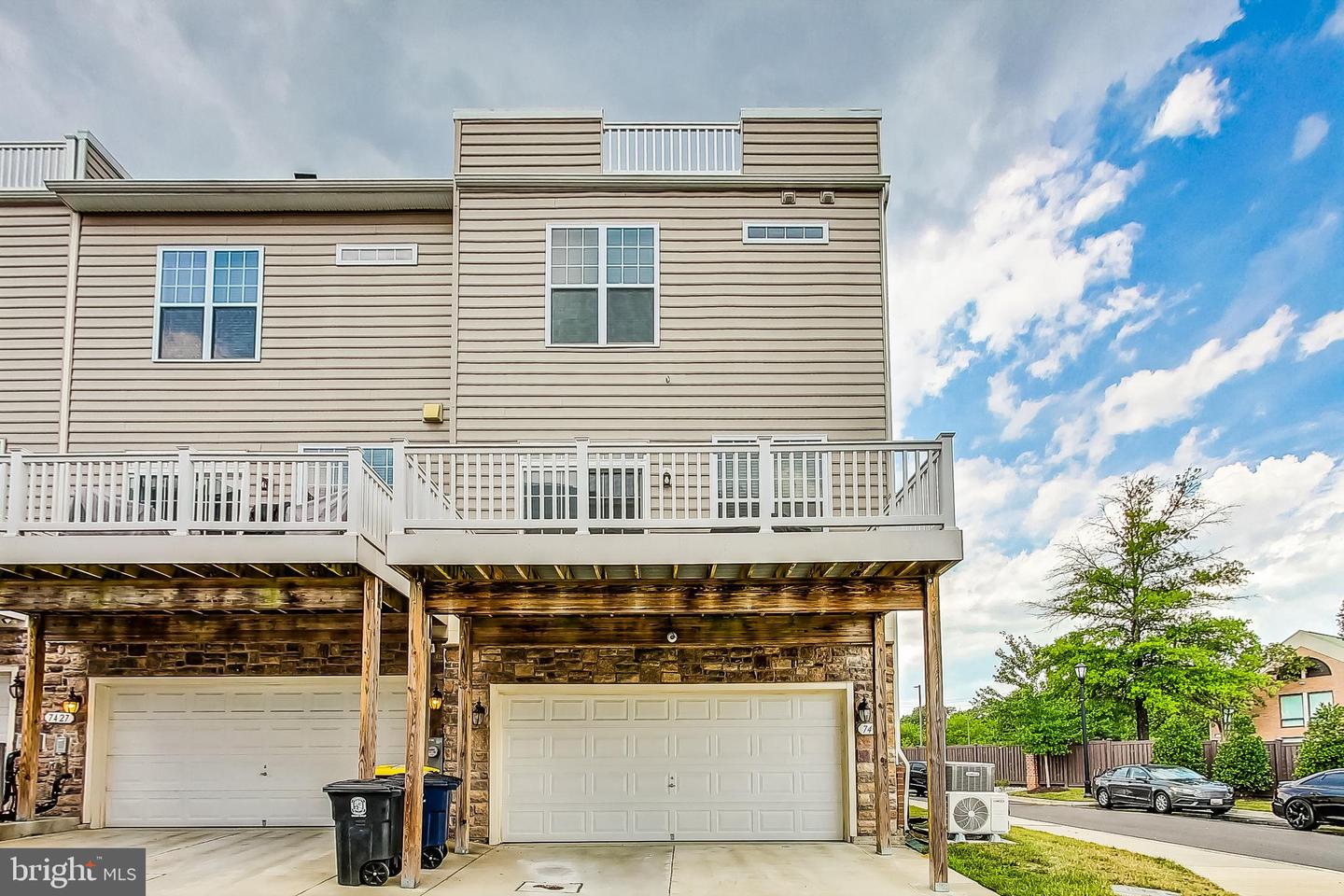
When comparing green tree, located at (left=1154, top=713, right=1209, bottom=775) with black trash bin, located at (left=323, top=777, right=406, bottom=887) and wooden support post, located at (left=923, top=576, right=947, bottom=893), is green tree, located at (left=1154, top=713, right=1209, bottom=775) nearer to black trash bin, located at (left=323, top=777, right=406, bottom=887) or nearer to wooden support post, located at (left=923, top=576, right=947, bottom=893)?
wooden support post, located at (left=923, top=576, right=947, bottom=893)

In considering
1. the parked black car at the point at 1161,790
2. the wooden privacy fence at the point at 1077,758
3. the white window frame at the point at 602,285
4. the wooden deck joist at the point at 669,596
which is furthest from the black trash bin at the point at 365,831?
the wooden privacy fence at the point at 1077,758

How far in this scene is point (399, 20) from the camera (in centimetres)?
1845

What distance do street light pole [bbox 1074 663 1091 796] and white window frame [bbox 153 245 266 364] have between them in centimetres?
1967

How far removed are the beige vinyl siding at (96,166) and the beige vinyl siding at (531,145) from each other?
4.72 m

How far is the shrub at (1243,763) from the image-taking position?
20.3 metres

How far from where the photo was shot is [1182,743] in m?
22.1

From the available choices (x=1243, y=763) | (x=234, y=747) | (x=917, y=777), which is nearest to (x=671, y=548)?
(x=234, y=747)

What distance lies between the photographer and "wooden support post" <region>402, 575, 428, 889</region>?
8.48 meters

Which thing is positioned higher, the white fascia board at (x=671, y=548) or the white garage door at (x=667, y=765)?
the white fascia board at (x=671, y=548)

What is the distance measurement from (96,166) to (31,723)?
689 centimetres

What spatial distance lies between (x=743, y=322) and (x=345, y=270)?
196 inches

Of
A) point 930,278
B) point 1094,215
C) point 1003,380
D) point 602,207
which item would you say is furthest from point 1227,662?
point 602,207

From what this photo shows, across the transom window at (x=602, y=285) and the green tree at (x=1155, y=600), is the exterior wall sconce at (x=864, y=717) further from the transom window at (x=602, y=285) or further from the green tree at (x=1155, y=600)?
the green tree at (x=1155, y=600)

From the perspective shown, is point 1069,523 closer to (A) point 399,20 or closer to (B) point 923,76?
(B) point 923,76
